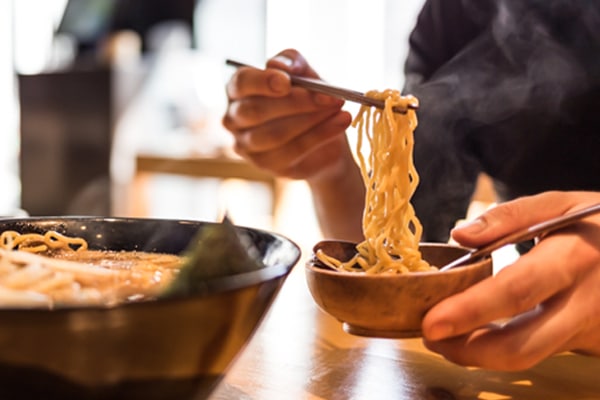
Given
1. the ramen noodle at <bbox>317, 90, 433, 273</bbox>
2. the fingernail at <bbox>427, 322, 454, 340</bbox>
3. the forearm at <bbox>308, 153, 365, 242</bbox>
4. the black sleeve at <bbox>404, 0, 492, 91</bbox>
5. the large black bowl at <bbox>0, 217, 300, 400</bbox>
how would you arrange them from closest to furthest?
the large black bowl at <bbox>0, 217, 300, 400</bbox>, the fingernail at <bbox>427, 322, 454, 340</bbox>, the ramen noodle at <bbox>317, 90, 433, 273</bbox>, the forearm at <bbox>308, 153, 365, 242</bbox>, the black sleeve at <bbox>404, 0, 492, 91</bbox>

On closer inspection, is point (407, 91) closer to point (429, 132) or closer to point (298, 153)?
point (429, 132)

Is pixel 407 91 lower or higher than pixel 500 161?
higher

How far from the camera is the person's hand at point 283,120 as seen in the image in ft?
4.34

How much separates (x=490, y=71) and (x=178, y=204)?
3445 mm

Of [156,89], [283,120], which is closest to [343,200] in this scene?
[283,120]

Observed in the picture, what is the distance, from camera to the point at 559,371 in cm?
86

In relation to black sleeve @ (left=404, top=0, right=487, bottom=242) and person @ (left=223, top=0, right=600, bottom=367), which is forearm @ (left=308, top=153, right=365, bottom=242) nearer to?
person @ (left=223, top=0, right=600, bottom=367)

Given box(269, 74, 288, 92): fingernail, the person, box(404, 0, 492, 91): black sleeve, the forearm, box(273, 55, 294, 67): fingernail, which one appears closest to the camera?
box(269, 74, 288, 92): fingernail

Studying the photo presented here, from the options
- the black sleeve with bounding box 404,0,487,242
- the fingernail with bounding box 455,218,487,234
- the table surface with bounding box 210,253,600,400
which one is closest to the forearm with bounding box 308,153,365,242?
the black sleeve with bounding box 404,0,487,242

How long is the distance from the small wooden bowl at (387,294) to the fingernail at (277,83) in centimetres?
54

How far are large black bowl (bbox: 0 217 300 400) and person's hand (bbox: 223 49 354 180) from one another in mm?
732

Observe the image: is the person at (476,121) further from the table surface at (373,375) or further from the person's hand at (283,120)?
the table surface at (373,375)

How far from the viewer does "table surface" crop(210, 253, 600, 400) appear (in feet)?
2.55

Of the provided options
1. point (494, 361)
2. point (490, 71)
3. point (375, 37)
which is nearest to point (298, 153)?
point (490, 71)
